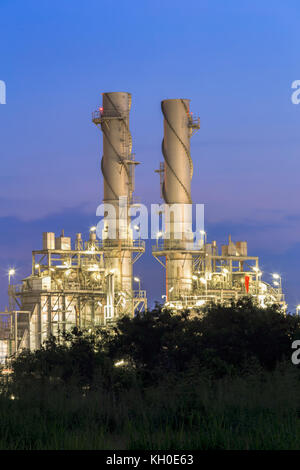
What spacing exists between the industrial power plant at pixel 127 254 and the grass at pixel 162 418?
5228 centimetres

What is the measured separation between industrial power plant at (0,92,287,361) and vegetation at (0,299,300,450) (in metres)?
38.8

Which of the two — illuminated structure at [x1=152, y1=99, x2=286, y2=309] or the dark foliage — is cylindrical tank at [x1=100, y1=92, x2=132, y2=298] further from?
the dark foliage

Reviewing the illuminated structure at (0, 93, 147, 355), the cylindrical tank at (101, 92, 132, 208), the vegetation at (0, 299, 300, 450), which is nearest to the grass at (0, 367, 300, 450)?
the vegetation at (0, 299, 300, 450)

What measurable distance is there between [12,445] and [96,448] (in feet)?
6.00

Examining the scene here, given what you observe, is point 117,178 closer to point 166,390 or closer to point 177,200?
point 177,200

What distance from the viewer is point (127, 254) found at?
83.9 m

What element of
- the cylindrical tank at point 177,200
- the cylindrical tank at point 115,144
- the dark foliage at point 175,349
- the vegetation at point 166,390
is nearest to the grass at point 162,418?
the vegetation at point 166,390

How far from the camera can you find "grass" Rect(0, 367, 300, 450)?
717 inches

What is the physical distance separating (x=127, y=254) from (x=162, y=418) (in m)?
62.7

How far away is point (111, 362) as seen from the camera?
33469mm

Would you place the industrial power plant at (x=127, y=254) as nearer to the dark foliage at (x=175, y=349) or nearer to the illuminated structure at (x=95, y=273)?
the illuminated structure at (x=95, y=273)

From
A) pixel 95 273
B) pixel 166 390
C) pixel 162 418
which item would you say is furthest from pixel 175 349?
pixel 95 273

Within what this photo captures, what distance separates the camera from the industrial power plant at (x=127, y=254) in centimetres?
7756
